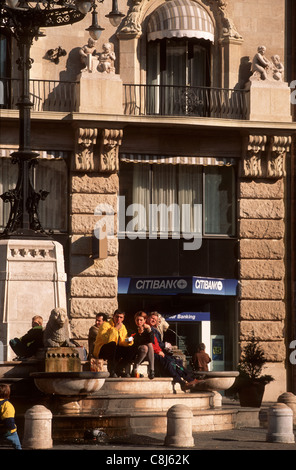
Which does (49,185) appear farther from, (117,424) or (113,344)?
(117,424)

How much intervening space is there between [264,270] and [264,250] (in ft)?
1.82

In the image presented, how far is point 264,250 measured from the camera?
37.4 metres

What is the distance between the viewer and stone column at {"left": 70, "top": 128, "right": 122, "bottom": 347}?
118 feet

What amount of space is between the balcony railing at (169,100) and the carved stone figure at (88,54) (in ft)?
2.00

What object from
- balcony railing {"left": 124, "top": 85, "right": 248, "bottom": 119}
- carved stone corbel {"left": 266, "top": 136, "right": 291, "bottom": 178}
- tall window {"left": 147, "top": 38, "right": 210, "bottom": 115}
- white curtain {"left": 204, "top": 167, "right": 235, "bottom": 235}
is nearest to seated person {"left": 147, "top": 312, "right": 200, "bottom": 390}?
white curtain {"left": 204, "top": 167, "right": 235, "bottom": 235}

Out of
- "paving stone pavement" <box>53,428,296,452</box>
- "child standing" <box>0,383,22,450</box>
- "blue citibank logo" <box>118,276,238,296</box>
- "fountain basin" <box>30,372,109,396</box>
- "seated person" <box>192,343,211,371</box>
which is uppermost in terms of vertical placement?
"blue citibank logo" <box>118,276,238,296</box>

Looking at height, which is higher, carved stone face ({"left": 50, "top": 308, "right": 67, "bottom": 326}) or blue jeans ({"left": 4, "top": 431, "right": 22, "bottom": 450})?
carved stone face ({"left": 50, "top": 308, "right": 67, "bottom": 326})

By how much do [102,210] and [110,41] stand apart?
4.71 m

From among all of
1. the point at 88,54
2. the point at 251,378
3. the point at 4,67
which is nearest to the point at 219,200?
the point at 88,54

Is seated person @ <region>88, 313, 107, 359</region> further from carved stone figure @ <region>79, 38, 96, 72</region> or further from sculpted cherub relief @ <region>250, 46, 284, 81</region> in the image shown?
sculpted cherub relief @ <region>250, 46, 284, 81</region>

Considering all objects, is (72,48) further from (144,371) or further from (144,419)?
→ (144,419)

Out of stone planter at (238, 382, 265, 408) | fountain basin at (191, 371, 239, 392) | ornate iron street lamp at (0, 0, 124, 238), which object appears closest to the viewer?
ornate iron street lamp at (0, 0, 124, 238)

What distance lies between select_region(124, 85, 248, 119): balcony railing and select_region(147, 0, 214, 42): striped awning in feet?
4.68

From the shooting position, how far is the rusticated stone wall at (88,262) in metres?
35.8
